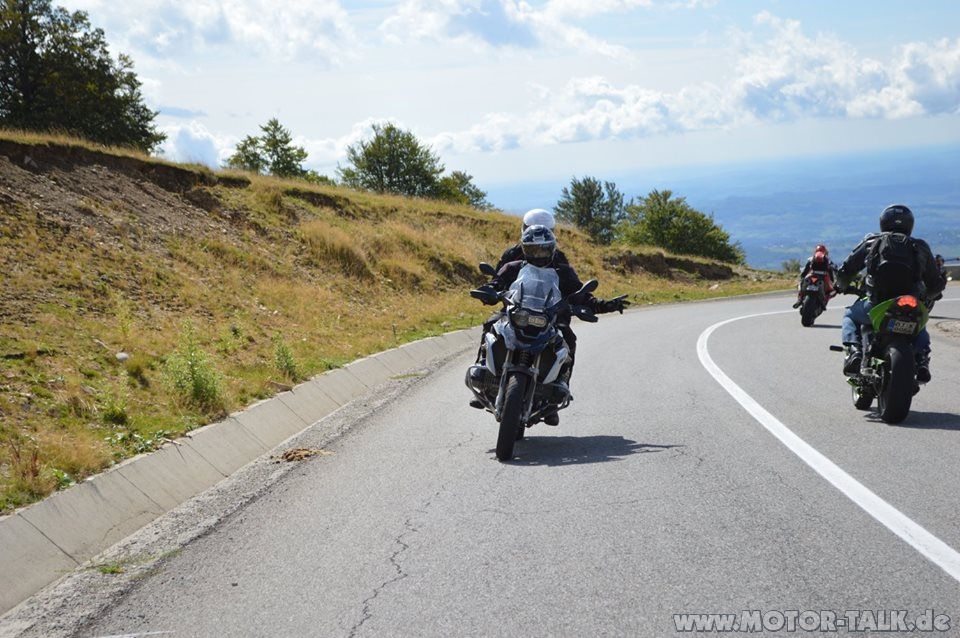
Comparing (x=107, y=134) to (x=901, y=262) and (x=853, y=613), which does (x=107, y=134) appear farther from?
(x=853, y=613)

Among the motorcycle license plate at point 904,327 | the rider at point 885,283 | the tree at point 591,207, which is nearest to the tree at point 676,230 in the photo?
the tree at point 591,207

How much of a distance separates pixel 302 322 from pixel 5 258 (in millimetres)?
6020

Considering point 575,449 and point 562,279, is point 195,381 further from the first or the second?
point 575,449

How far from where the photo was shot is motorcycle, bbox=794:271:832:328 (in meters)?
20.6

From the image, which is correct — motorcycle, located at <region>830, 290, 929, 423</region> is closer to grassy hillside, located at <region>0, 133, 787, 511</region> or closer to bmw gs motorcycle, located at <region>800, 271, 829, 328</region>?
grassy hillside, located at <region>0, 133, 787, 511</region>

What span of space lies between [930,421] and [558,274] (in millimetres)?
3847

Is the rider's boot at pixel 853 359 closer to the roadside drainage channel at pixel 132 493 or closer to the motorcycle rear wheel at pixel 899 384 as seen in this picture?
the motorcycle rear wheel at pixel 899 384

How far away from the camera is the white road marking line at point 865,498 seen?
469cm

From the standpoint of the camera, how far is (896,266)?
29.5 feet

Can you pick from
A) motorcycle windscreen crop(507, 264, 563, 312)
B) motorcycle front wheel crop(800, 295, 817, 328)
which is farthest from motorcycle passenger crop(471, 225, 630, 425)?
motorcycle front wheel crop(800, 295, 817, 328)

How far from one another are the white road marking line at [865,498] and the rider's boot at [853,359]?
976mm

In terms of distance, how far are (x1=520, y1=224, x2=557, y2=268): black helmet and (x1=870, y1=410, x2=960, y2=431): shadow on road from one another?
3.65 m

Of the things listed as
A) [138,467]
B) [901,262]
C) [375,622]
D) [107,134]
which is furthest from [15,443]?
[107,134]

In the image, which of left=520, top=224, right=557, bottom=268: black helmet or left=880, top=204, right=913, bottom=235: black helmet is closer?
left=520, top=224, right=557, bottom=268: black helmet
